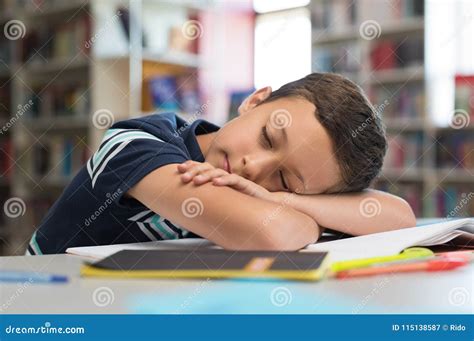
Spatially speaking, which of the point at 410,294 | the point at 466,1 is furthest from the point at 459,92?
the point at 410,294

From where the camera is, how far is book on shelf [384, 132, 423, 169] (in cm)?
395

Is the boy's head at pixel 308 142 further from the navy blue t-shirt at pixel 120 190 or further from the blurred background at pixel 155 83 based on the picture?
the blurred background at pixel 155 83

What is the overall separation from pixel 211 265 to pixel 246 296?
0.38ft

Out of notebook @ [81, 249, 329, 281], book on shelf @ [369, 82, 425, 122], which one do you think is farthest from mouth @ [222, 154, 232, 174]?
book on shelf @ [369, 82, 425, 122]

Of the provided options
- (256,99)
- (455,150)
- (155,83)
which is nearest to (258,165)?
(256,99)

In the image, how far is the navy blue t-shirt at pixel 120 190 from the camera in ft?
2.85

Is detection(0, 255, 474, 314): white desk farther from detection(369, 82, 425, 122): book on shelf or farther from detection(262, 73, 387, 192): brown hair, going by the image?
detection(369, 82, 425, 122): book on shelf

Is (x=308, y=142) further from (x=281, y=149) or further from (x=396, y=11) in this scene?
(x=396, y=11)

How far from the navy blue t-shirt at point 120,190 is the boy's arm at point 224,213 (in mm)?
31

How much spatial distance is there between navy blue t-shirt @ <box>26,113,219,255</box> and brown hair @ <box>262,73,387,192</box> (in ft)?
0.69

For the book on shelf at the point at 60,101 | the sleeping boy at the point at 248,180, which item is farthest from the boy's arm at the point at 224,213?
the book on shelf at the point at 60,101

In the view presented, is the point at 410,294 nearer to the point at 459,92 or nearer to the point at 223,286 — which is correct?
the point at 223,286

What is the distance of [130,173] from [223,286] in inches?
13.8

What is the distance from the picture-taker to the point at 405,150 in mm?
4016
